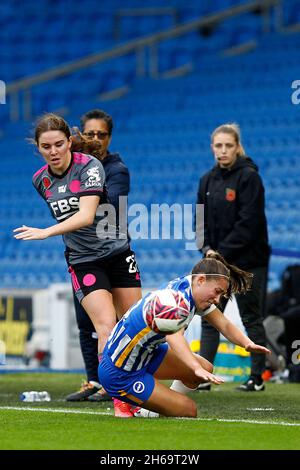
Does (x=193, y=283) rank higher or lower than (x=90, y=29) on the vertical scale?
lower

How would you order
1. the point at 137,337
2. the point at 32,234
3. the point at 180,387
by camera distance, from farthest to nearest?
1. the point at 180,387
2. the point at 32,234
3. the point at 137,337

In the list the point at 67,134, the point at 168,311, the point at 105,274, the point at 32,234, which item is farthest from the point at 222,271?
the point at 67,134

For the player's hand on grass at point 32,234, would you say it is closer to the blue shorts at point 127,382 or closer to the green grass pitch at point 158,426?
the blue shorts at point 127,382

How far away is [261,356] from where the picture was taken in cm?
859

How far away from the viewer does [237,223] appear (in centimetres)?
845

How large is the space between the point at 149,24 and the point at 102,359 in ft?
57.0

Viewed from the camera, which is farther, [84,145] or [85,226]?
[84,145]

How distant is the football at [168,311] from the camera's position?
574 cm

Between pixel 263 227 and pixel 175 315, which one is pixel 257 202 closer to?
pixel 263 227

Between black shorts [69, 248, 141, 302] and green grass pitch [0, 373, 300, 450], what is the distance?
764 mm

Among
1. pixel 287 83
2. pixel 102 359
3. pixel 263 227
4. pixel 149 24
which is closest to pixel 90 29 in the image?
pixel 149 24

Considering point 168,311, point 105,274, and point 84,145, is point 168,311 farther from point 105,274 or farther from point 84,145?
point 84,145

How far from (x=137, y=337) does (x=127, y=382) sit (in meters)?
0.30

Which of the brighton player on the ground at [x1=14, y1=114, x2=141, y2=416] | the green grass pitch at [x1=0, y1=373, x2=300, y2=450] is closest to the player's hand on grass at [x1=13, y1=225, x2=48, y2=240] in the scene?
the brighton player on the ground at [x1=14, y1=114, x2=141, y2=416]
